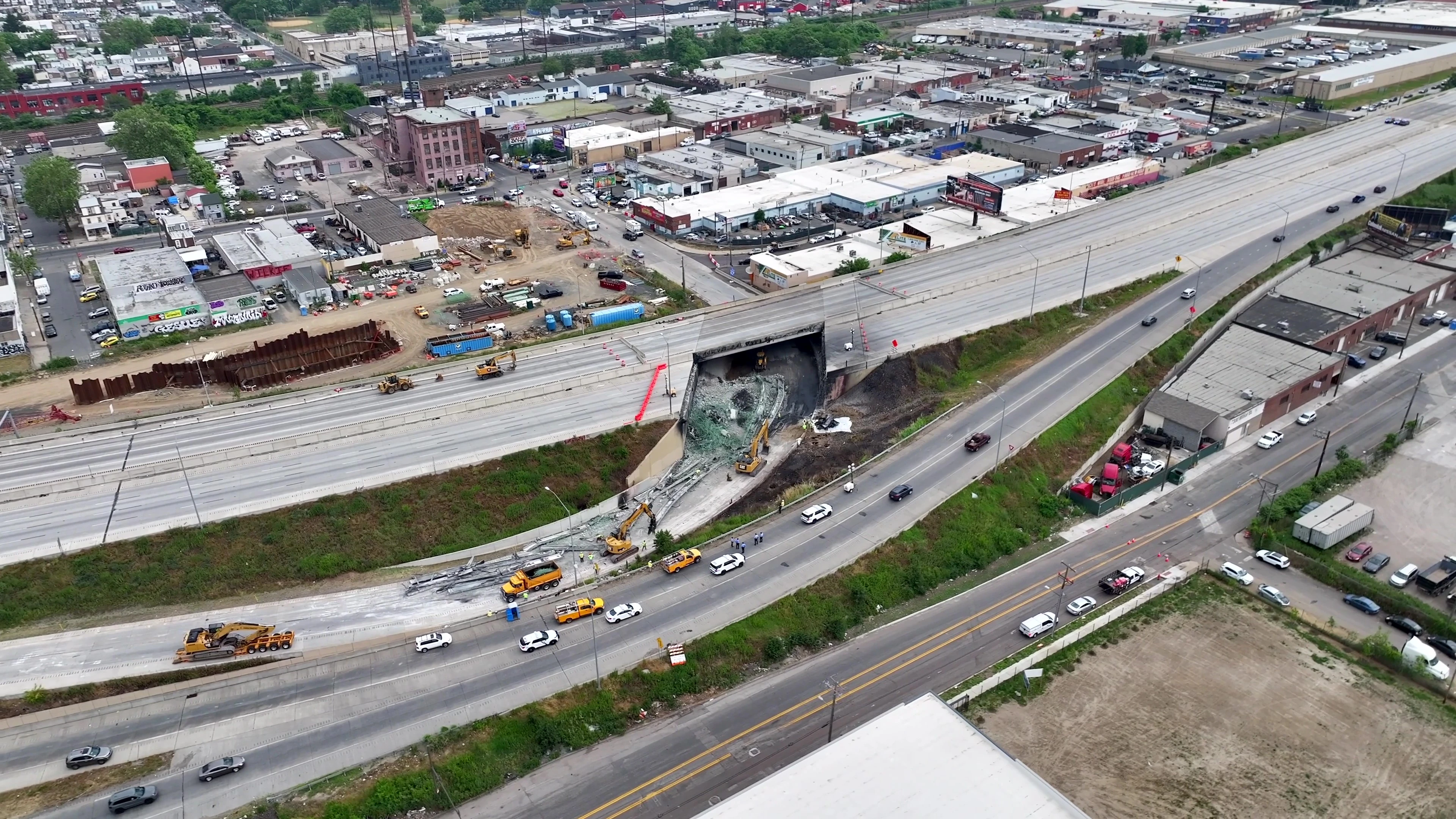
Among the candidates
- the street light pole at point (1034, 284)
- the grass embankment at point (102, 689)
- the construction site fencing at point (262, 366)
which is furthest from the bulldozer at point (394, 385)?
the street light pole at point (1034, 284)

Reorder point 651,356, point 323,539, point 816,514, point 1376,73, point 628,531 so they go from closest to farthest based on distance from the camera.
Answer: point 323,539, point 816,514, point 628,531, point 651,356, point 1376,73

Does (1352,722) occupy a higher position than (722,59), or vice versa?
(722,59)

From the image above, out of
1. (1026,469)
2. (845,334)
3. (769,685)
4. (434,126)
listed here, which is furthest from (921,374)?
(434,126)

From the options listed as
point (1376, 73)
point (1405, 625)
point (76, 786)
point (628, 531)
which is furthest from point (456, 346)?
point (1376, 73)

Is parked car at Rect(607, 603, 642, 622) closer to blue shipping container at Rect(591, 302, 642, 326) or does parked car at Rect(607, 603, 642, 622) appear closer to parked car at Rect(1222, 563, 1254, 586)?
parked car at Rect(1222, 563, 1254, 586)

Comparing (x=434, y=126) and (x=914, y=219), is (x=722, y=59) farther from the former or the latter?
(x=914, y=219)

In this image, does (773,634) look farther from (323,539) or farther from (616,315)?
(616,315)

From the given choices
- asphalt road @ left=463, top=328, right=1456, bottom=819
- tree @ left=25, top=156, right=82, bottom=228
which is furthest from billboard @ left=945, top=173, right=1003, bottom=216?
tree @ left=25, top=156, right=82, bottom=228
